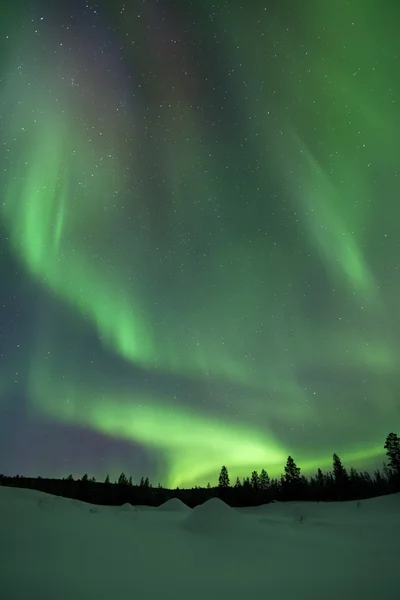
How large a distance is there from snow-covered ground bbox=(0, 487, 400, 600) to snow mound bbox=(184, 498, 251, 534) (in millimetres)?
64

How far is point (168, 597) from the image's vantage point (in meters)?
7.68

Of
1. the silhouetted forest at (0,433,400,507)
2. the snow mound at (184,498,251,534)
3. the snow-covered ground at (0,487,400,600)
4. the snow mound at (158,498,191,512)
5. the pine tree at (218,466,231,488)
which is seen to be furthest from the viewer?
the pine tree at (218,466,231,488)

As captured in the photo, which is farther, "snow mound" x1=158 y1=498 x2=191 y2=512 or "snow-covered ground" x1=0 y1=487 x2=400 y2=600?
"snow mound" x1=158 y1=498 x2=191 y2=512

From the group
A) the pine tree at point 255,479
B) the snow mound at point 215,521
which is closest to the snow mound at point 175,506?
the snow mound at point 215,521

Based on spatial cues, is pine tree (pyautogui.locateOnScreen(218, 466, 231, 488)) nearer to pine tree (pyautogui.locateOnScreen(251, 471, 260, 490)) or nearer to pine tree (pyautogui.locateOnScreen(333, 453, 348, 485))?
pine tree (pyautogui.locateOnScreen(251, 471, 260, 490))

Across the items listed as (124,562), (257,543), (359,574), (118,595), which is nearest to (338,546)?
(257,543)

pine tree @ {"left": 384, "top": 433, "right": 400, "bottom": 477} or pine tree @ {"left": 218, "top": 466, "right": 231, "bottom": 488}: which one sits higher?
pine tree @ {"left": 384, "top": 433, "right": 400, "bottom": 477}

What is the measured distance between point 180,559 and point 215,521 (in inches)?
256

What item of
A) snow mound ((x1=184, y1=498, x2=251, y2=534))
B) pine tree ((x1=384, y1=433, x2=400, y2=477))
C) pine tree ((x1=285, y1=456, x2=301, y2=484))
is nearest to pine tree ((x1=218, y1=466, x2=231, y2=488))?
pine tree ((x1=285, y1=456, x2=301, y2=484))

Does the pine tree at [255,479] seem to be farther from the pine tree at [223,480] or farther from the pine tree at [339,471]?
the pine tree at [339,471]

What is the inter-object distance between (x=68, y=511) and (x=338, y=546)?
12.6 m

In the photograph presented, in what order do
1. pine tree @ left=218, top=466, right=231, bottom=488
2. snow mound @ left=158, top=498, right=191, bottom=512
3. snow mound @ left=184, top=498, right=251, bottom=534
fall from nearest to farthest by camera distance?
1. snow mound @ left=184, top=498, right=251, bottom=534
2. snow mound @ left=158, top=498, right=191, bottom=512
3. pine tree @ left=218, top=466, right=231, bottom=488

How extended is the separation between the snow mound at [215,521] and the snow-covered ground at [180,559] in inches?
2.5

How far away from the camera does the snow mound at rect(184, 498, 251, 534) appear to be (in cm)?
1617
